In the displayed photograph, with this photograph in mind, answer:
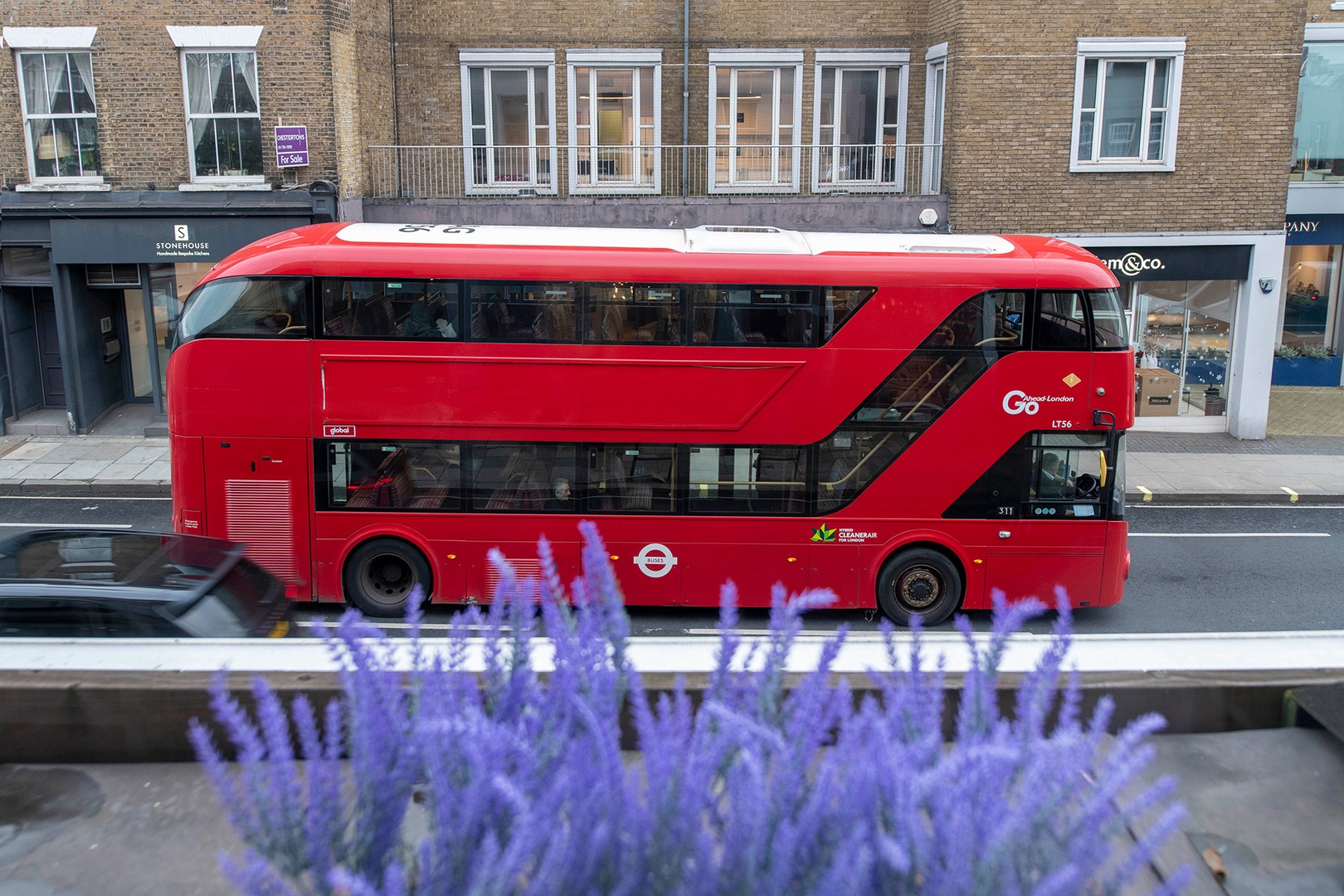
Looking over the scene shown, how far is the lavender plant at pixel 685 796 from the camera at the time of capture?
1903mm

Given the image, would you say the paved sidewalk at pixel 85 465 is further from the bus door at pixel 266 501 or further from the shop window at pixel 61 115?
the bus door at pixel 266 501

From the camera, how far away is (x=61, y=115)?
17578mm

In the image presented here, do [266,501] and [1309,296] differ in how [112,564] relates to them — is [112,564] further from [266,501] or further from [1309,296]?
[1309,296]

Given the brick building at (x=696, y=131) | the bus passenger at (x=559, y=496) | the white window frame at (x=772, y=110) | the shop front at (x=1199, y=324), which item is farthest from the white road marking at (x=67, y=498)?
the shop front at (x=1199, y=324)

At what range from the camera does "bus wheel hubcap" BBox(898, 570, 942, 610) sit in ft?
33.9

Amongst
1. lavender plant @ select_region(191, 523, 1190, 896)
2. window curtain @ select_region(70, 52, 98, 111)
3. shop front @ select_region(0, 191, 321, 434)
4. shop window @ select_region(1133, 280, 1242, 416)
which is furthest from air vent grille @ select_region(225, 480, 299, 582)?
shop window @ select_region(1133, 280, 1242, 416)

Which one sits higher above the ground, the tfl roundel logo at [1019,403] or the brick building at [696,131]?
the brick building at [696,131]

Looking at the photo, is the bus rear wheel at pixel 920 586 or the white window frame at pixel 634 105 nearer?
the bus rear wheel at pixel 920 586

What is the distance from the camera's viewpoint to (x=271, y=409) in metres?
9.95

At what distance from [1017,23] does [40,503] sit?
1720 centimetres

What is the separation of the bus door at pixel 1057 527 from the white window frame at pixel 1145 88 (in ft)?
32.7

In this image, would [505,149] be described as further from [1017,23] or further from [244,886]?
[244,886]

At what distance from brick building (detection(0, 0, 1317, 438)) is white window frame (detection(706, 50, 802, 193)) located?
50mm

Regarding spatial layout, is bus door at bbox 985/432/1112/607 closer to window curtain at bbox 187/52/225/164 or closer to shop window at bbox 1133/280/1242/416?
shop window at bbox 1133/280/1242/416
